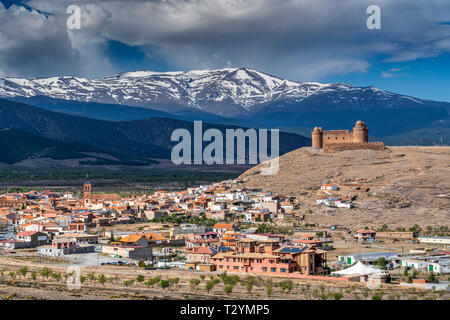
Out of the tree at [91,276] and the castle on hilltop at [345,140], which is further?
the castle on hilltop at [345,140]

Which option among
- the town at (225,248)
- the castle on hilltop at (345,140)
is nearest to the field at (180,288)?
the town at (225,248)

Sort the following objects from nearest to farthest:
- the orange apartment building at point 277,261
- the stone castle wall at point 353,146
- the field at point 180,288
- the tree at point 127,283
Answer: the field at point 180,288 → the tree at point 127,283 → the orange apartment building at point 277,261 → the stone castle wall at point 353,146

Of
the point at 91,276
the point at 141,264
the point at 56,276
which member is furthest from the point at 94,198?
the point at 91,276

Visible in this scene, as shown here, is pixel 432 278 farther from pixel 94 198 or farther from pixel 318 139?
pixel 94 198

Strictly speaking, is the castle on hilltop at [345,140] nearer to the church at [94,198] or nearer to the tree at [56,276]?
the church at [94,198]

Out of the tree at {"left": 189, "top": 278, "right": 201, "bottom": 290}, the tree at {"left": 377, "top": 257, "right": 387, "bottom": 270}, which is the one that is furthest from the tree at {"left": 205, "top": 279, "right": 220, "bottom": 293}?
the tree at {"left": 377, "top": 257, "right": 387, "bottom": 270}
